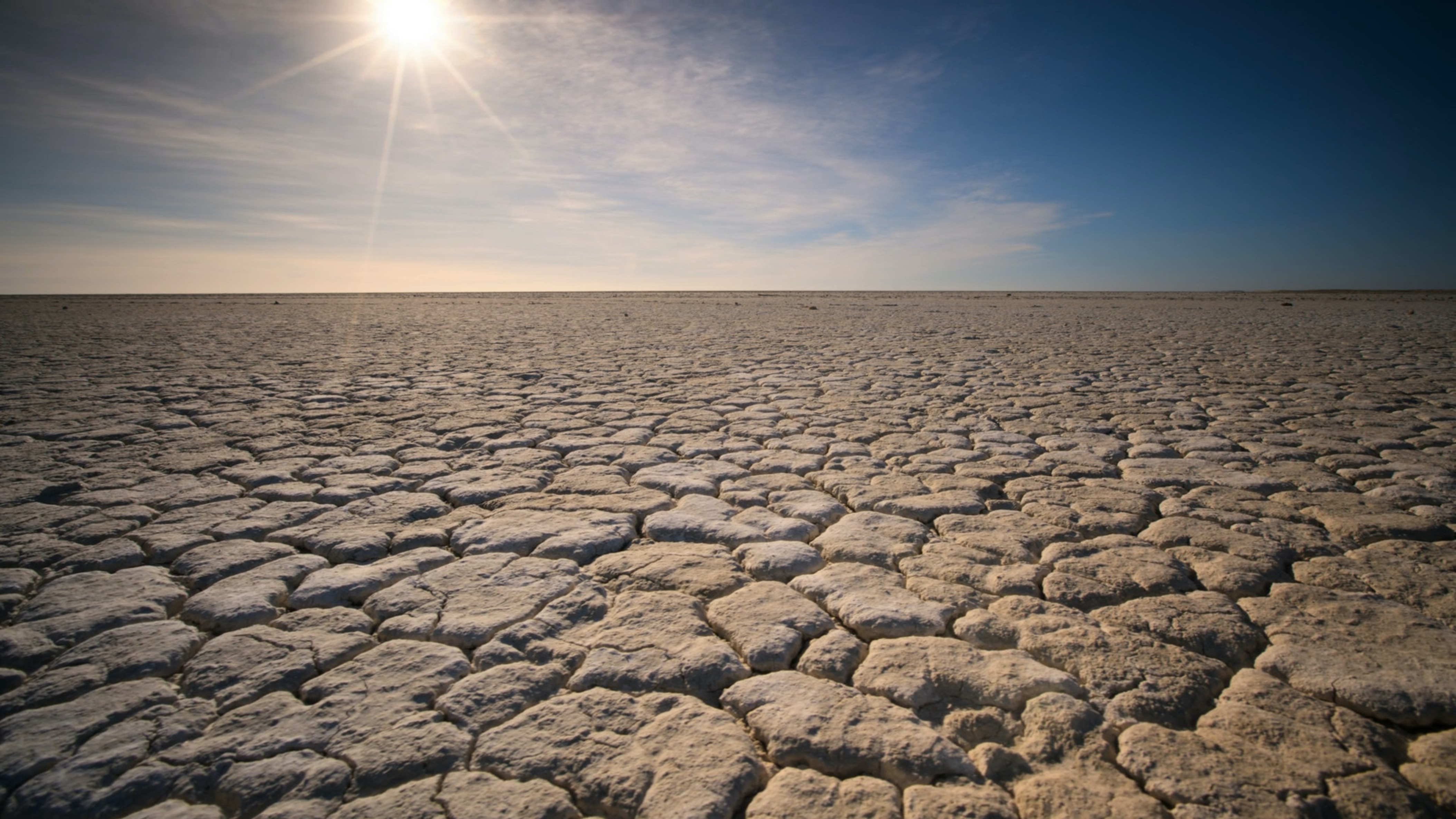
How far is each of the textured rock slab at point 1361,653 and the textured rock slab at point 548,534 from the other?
65.3 inches

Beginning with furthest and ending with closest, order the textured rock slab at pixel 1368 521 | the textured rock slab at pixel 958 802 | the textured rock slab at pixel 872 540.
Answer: the textured rock slab at pixel 1368 521, the textured rock slab at pixel 872 540, the textured rock slab at pixel 958 802

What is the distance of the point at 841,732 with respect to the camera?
1.19m

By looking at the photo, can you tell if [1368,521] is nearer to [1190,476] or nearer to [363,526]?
[1190,476]

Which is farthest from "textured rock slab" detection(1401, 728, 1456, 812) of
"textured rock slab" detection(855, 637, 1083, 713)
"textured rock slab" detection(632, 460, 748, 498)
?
"textured rock slab" detection(632, 460, 748, 498)

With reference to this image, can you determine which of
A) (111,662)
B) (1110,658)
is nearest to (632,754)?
(1110,658)

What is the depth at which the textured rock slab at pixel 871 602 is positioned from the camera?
153cm

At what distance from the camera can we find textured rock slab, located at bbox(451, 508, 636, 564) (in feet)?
6.45

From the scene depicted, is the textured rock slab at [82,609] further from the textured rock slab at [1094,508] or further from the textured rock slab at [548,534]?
the textured rock slab at [1094,508]

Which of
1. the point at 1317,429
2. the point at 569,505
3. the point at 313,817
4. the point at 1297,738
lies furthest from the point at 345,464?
the point at 1317,429

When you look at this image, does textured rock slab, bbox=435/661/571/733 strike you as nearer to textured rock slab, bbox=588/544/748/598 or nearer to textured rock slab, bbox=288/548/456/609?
textured rock slab, bbox=588/544/748/598

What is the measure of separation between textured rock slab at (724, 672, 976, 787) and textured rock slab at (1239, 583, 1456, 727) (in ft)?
2.62

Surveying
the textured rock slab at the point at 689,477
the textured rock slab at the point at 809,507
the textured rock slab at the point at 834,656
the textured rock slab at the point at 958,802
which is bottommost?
the textured rock slab at the point at 958,802

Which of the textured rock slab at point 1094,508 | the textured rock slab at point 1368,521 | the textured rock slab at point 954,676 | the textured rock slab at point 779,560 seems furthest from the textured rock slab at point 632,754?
the textured rock slab at point 1368,521

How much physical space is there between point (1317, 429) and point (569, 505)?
380cm
